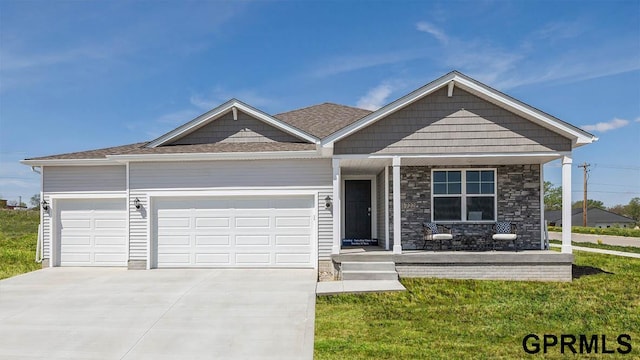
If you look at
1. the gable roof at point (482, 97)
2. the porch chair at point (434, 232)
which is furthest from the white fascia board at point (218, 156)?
the porch chair at point (434, 232)

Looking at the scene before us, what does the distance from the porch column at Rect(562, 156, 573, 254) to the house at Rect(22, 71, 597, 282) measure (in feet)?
0.11

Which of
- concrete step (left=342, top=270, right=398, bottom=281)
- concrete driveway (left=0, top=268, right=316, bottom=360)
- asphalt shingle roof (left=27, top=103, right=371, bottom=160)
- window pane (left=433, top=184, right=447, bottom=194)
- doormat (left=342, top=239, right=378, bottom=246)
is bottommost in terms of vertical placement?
concrete driveway (left=0, top=268, right=316, bottom=360)

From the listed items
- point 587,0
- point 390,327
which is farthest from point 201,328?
point 587,0

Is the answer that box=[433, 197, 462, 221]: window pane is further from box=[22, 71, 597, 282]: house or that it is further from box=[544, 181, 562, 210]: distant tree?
box=[544, 181, 562, 210]: distant tree

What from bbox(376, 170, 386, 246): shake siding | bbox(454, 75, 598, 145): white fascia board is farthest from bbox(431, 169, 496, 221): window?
bbox(454, 75, 598, 145): white fascia board

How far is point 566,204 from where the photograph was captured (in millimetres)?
9984

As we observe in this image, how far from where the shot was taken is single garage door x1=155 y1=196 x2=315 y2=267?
37.0 ft

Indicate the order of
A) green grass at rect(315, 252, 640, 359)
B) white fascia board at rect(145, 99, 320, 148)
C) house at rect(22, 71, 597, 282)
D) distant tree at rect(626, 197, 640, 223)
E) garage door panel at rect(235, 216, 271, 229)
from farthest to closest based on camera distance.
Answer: distant tree at rect(626, 197, 640, 223)
white fascia board at rect(145, 99, 320, 148)
garage door panel at rect(235, 216, 271, 229)
house at rect(22, 71, 597, 282)
green grass at rect(315, 252, 640, 359)

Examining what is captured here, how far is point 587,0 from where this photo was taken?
12078 millimetres

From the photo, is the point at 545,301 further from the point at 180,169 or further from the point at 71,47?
the point at 71,47

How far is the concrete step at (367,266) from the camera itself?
32.0 ft

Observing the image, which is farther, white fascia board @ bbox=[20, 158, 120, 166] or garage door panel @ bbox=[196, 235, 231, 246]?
white fascia board @ bbox=[20, 158, 120, 166]

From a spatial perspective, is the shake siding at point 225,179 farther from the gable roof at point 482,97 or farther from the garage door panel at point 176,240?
the gable roof at point 482,97

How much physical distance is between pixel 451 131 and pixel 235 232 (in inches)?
248
